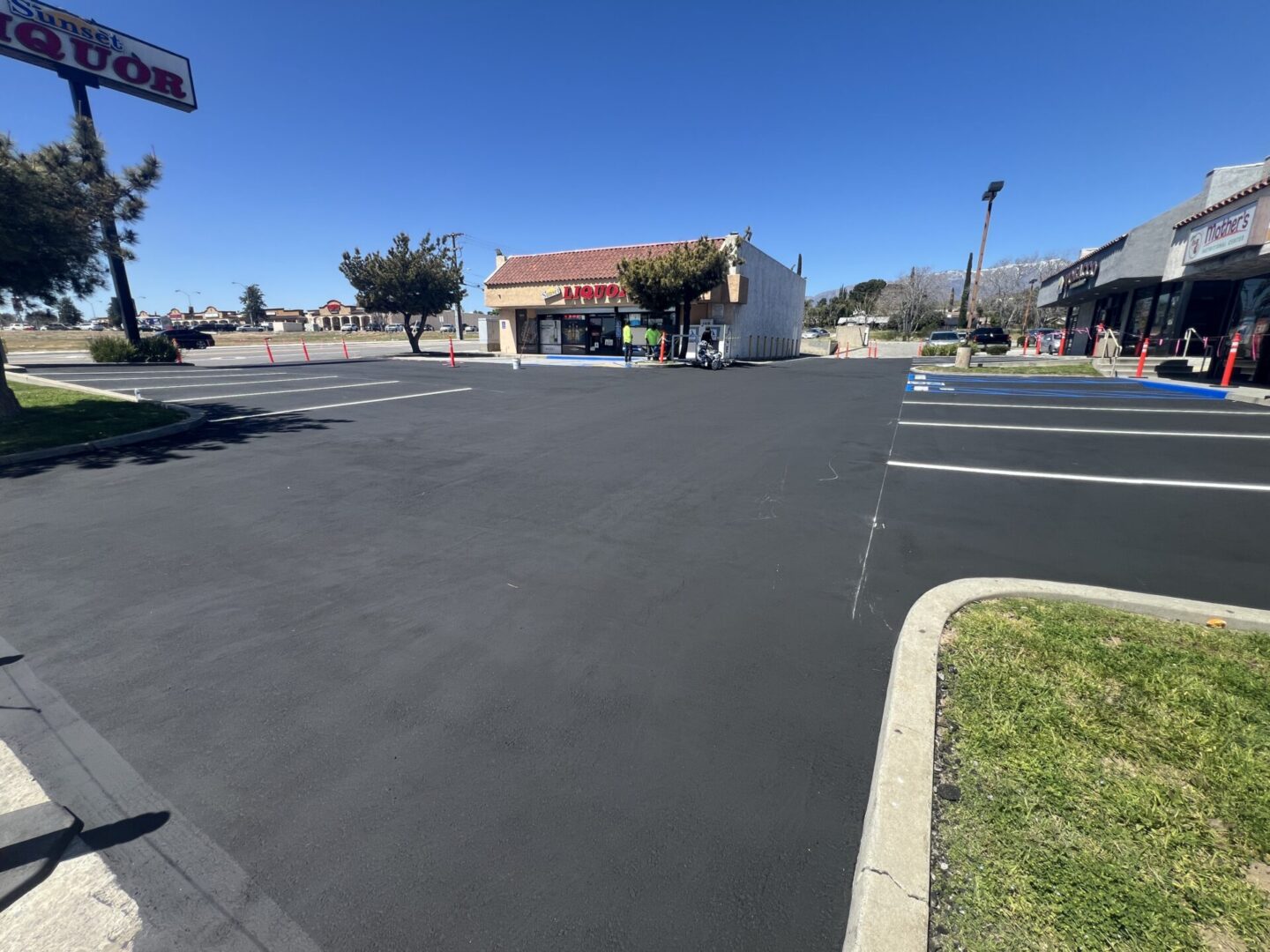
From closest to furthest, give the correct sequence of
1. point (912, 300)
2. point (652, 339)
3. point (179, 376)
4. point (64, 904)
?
point (64, 904) → point (179, 376) → point (652, 339) → point (912, 300)

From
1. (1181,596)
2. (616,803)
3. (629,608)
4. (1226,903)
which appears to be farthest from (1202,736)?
(629,608)

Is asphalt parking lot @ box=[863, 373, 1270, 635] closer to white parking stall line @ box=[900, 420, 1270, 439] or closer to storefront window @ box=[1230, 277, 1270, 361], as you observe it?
white parking stall line @ box=[900, 420, 1270, 439]

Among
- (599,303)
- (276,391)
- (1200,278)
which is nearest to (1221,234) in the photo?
(1200,278)

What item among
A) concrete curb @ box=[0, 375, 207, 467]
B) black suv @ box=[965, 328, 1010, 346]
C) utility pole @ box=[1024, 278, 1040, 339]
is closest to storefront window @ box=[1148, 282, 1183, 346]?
black suv @ box=[965, 328, 1010, 346]

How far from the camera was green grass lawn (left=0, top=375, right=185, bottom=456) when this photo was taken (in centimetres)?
817

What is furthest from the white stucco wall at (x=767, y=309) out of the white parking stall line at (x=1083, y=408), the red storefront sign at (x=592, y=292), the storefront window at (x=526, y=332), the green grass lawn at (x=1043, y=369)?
the white parking stall line at (x=1083, y=408)

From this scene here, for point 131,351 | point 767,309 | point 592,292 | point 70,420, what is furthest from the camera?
point 767,309

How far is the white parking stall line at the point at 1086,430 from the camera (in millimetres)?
9078

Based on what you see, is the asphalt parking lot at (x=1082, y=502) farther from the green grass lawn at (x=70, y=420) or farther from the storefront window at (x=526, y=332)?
the storefront window at (x=526, y=332)

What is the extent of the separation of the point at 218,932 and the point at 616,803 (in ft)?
4.53

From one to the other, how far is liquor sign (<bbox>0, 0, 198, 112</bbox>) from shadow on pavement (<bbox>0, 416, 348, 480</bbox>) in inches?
868

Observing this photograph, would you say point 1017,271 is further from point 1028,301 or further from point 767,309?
point 767,309

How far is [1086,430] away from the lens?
32.4 ft

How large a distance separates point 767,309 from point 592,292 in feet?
43.1
